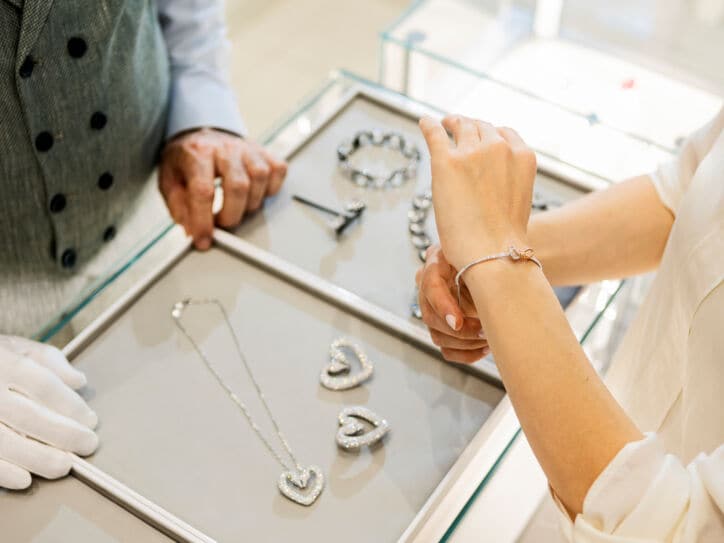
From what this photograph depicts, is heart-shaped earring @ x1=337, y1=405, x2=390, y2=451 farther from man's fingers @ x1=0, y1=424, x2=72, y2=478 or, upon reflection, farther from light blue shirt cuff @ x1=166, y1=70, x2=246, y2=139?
light blue shirt cuff @ x1=166, y1=70, x2=246, y2=139

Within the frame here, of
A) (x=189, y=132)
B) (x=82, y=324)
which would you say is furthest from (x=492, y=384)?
(x=189, y=132)

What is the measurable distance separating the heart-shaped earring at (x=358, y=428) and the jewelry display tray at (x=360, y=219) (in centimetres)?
15

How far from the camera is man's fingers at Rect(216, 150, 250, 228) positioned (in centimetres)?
133

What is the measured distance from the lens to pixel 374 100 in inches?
62.9

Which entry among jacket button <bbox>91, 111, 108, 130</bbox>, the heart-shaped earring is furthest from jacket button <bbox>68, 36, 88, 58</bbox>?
the heart-shaped earring

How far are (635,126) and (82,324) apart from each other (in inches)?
49.1

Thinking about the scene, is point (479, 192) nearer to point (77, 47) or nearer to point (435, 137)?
point (435, 137)

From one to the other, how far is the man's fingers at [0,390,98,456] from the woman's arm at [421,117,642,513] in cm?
51

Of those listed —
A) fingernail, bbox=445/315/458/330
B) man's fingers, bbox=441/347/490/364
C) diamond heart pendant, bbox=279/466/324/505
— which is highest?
fingernail, bbox=445/315/458/330

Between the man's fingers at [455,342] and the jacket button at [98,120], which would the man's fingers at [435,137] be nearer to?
the man's fingers at [455,342]

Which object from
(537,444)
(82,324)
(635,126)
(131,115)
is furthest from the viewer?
(635,126)

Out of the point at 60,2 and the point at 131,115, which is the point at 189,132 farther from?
the point at 60,2

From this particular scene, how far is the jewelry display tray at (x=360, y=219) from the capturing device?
4.17 ft

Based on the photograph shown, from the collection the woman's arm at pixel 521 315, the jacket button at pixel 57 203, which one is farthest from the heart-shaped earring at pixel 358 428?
the jacket button at pixel 57 203
